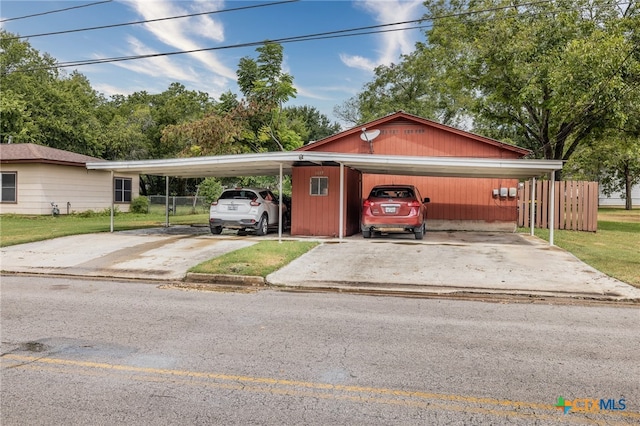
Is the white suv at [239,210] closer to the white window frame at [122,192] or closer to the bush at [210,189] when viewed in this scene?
the white window frame at [122,192]

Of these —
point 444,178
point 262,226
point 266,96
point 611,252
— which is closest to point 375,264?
point 262,226

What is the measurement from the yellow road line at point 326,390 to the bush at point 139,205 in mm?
24672

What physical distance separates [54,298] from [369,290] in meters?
5.26

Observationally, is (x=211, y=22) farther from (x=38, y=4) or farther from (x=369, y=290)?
(x=369, y=290)

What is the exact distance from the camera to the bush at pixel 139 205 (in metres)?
27.4

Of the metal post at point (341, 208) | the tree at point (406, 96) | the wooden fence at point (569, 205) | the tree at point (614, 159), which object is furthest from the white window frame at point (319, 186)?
the tree at point (406, 96)

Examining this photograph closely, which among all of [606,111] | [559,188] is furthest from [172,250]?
[606,111]

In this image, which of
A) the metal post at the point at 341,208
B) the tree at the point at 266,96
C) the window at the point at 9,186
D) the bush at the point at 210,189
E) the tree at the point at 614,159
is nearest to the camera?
the metal post at the point at 341,208

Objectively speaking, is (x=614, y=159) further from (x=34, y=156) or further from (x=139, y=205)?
(x=34, y=156)

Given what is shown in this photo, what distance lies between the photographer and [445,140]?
60.1 ft

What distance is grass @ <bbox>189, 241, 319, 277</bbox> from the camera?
29.9 feet

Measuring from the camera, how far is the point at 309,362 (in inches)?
168

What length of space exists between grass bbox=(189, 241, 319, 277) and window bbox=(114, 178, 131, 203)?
17854mm

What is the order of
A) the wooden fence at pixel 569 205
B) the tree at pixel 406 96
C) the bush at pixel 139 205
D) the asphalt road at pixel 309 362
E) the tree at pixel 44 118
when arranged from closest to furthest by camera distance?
the asphalt road at pixel 309 362 → the wooden fence at pixel 569 205 → the bush at pixel 139 205 → the tree at pixel 44 118 → the tree at pixel 406 96
